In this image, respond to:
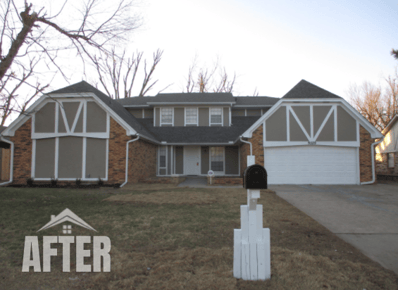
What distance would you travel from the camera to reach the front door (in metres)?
18.2

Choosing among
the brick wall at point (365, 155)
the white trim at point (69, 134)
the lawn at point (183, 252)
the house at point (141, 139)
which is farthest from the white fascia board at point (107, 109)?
the brick wall at point (365, 155)

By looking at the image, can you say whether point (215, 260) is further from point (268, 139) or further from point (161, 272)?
point (268, 139)

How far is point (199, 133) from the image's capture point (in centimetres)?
1756

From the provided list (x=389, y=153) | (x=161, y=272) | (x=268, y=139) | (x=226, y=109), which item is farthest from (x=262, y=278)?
(x=389, y=153)

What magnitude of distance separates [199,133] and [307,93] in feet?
24.5

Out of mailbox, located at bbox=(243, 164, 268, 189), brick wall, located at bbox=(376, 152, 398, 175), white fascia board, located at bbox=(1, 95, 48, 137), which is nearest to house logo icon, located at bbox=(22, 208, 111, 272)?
mailbox, located at bbox=(243, 164, 268, 189)

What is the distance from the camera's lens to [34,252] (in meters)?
3.93

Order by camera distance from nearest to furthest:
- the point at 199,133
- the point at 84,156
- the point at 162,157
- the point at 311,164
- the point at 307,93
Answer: the point at 84,156 < the point at 311,164 < the point at 307,93 < the point at 199,133 < the point at 162,157

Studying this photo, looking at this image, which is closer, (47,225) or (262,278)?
(262,278)

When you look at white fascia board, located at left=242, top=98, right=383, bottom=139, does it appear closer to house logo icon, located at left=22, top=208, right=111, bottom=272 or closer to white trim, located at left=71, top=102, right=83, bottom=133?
white trim, located at left=71, top=102, right=83, bottom=133

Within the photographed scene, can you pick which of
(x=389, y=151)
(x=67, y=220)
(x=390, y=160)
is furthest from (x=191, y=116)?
(x=390, y=160)

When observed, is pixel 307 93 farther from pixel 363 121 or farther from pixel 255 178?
pixel 255 178

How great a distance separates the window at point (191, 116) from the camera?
18516 millimetres

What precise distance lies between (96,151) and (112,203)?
584cm
